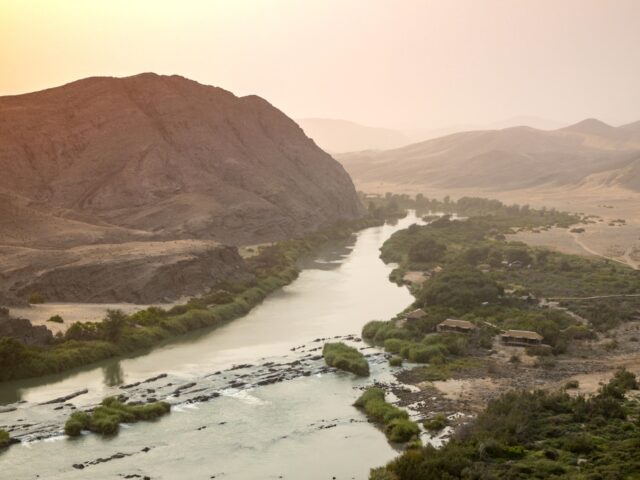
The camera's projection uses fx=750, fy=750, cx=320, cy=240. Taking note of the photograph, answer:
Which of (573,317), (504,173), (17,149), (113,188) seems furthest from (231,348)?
(504,173)

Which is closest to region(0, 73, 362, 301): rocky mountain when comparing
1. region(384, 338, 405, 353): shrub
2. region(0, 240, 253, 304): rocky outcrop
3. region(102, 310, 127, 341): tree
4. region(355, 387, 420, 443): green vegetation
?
region(0, 240, 253, 304): rocky outcrop

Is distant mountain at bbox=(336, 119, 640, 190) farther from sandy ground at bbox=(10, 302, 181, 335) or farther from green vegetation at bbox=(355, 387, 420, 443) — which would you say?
green vegetation at bbox=(355, 387, 420, 443)

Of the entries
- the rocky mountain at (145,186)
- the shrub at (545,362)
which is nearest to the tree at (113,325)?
the rocky mountain at (145,186)

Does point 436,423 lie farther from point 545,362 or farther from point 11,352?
point 11,352

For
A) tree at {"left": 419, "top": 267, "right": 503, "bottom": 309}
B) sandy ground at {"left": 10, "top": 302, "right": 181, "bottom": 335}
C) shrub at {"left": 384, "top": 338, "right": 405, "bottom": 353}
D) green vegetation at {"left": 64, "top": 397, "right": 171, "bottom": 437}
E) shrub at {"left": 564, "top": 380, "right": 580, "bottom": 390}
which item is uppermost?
sandy ground at {"left": 10, "top": 302, "right": 181, "bottom": 335}

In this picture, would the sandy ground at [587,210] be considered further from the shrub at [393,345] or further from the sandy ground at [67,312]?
the sandy ground at [67,312]

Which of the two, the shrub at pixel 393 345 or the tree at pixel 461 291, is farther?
the tree at pixel 461 291

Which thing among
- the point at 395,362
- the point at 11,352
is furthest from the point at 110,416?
the point at 395,362
